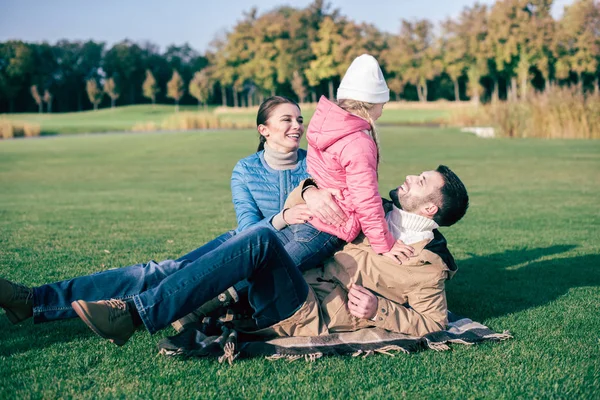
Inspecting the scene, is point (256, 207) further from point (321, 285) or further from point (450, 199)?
point (450, 199)

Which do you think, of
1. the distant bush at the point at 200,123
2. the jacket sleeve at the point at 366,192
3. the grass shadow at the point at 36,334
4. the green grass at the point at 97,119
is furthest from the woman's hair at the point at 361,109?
the green grass at the point at 97,119

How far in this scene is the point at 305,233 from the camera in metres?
4.02

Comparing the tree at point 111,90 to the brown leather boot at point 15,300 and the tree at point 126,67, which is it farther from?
the brown leather boot at point 15,300

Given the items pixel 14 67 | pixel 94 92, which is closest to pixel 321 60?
pixel 94 92

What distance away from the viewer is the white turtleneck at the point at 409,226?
4008 millimetres

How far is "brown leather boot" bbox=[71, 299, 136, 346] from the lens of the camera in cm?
320

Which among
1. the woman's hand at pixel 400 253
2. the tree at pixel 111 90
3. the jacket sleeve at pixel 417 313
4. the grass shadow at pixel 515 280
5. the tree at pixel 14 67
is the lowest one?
the grass shadow at pixel 515 280

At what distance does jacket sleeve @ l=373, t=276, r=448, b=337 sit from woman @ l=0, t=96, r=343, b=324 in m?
0.65

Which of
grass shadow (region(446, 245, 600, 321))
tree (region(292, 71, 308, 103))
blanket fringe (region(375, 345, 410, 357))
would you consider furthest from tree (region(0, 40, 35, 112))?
blanket fringe (region(375, 345, 410, 357))

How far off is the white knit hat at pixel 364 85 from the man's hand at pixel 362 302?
1294mm

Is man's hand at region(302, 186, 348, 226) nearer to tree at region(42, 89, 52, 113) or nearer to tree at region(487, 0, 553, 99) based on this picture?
tree at region(487, 0, 553, 99)

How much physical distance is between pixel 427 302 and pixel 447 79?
65874 mm

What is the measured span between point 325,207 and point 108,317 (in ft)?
4.77

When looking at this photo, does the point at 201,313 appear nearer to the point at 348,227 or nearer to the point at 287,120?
the point at 348,227
